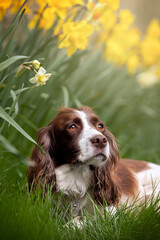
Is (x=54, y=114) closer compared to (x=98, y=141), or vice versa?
(x=98, y=141)

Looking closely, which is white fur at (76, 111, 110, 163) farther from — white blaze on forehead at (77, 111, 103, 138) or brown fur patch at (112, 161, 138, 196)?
brown fur patch at (112, 161, 138, 196)

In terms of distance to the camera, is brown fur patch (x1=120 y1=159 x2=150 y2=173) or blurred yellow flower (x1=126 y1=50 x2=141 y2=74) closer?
brown fur patch (x1=120 y1=159 x2=150 y2=173)

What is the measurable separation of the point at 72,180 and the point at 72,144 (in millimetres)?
277

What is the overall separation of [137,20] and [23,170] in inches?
286

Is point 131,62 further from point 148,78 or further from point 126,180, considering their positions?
point 126,180

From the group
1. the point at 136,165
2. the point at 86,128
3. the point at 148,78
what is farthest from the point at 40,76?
the point at 148,78

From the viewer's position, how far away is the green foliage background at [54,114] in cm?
213

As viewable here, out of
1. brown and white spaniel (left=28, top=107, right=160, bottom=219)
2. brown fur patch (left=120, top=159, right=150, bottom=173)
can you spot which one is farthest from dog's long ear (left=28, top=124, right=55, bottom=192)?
brown fur patch (left=120, top=159, right=150, bottom=173)

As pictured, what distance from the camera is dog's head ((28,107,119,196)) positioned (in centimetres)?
236

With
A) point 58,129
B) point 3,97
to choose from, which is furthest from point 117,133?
point 3,97

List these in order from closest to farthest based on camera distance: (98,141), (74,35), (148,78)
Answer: (98,141), (74,35), (148,78)

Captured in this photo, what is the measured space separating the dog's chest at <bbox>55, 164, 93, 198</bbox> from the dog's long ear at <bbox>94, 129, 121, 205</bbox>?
91 millimetres

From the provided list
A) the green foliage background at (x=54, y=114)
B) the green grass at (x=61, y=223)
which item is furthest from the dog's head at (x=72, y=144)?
the green grass at (x=61, y=223)

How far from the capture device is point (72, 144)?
2.46m
